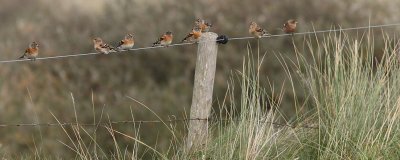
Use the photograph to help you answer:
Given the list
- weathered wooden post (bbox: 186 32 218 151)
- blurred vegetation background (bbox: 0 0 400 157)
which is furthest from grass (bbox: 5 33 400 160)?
blurred vegetation background (bbox: 0 0 400 157)

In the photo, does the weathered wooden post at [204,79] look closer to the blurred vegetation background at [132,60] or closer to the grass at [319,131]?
the grass at [319,131]

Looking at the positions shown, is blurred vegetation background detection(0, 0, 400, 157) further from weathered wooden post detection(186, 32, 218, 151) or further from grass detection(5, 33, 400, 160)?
grass detection(5, 33, 400, 160)

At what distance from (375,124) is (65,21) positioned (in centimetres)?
1170

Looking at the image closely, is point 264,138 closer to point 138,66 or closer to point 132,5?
point 138,66

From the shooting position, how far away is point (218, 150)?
5.25 m

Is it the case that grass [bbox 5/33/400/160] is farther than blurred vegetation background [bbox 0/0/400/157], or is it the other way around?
blurred vegetation background [bbox 0/0/400/157]

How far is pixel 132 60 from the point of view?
15.2 meters

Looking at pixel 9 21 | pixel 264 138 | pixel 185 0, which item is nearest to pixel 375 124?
pixel 264 138

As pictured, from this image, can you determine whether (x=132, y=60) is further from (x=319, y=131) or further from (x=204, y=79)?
(x=319, y=131)

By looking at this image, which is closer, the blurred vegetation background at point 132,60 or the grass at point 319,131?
the grass at point 319,131

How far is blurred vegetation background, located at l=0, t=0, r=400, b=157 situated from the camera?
45.5 feet

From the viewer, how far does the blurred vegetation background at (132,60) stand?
13875 millimetres

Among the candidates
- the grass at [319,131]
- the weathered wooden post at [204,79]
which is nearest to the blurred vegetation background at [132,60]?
the weathered wooden post at [204,79]

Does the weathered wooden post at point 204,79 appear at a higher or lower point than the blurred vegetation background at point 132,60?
higher
